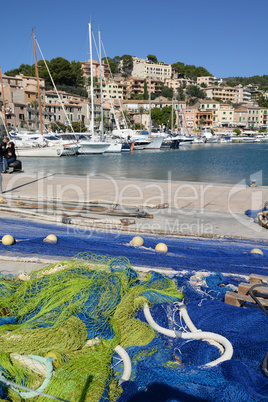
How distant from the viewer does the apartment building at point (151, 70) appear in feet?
472

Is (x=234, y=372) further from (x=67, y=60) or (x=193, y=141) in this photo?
(x=67, y=60)

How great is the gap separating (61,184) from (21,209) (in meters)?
4.58

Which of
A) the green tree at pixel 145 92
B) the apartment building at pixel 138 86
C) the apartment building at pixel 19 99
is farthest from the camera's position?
the apartment building at pixel 138 86

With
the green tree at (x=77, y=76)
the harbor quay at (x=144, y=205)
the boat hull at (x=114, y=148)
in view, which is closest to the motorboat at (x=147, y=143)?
the boat hull at (x=114, y=148)

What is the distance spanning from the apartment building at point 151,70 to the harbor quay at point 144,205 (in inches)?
5469

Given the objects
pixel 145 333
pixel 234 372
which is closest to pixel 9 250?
pixel 145 333

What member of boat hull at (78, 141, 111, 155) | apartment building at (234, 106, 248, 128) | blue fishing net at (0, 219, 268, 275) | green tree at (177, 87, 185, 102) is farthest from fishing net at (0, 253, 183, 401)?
apartment building at (234, 106, 248, 128)

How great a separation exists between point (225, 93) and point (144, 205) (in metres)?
157

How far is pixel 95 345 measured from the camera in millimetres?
3168

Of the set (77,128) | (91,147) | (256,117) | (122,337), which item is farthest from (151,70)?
(122,337)

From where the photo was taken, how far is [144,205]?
9047 mm

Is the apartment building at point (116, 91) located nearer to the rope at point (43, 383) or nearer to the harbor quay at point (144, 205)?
the harbor quay at point (144, 205)

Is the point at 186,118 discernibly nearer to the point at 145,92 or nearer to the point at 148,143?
the point at 145,92

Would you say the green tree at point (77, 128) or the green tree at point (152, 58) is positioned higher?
the green tree at point (152, 58)
